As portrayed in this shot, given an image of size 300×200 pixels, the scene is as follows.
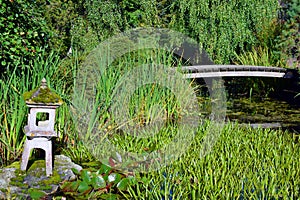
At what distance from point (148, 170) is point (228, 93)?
182 inches

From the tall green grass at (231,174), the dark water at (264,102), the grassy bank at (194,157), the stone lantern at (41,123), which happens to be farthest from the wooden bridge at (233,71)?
the stone lantern at (41,123)

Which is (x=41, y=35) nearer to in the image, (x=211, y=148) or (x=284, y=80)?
(x=211, y=148)

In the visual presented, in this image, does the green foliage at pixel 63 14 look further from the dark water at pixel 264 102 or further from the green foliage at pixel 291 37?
the green foliage at pixel 291 37

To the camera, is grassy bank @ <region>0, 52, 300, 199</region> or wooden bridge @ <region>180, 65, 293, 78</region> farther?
wooden bridge @ <region>180, 65, 293, 78</region>

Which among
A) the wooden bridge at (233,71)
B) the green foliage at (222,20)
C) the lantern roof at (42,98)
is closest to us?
the lantern roof at (42,98)

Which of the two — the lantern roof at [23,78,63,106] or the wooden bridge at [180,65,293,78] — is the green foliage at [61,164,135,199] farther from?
the wooden bridge at [180,65,293,78]

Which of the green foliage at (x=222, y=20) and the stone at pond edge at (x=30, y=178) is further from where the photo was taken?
the green foliage at (x=222, y=20)

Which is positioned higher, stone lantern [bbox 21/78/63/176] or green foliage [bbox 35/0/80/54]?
green foliage [bbox 35/0/80/54]

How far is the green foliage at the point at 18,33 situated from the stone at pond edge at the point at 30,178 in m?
0.95

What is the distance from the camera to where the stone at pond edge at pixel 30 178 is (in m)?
2.45

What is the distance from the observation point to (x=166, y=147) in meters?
3.42

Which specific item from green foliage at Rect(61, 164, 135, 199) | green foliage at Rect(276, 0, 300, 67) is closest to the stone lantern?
green foliage at Rect(61, 164, 135, 199)

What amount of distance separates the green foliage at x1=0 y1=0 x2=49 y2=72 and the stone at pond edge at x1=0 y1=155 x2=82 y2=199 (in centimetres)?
95

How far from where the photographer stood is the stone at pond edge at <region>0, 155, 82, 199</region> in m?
2.45
